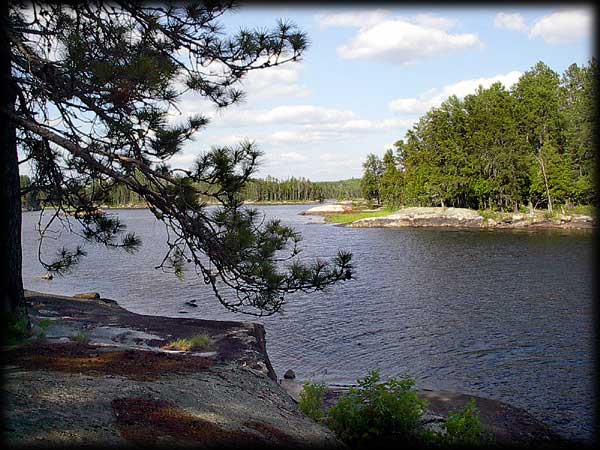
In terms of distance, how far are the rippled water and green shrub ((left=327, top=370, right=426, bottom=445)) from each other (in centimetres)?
156

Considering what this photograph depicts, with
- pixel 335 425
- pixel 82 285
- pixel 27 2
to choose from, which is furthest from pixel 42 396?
pixel 82 285

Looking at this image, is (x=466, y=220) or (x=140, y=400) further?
(x=466, y=220)

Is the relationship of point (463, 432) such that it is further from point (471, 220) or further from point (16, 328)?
point (471, 220)

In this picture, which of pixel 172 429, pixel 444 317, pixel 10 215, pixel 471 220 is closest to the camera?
pixel 172 429

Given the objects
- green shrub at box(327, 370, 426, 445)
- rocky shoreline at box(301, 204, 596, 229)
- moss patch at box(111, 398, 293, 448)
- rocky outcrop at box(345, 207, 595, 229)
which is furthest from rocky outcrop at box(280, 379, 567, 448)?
rocky outcrop at box(345, 207, 595, 229)

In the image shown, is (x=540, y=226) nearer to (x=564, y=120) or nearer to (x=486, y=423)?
(x=564, y=120)

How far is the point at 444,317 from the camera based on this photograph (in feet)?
58.0

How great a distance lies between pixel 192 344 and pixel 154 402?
4.69m

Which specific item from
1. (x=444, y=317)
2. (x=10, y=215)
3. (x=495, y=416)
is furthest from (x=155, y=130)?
(x=444, y=317)

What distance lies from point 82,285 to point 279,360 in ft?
49.0

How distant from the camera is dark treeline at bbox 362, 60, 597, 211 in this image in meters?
47.9

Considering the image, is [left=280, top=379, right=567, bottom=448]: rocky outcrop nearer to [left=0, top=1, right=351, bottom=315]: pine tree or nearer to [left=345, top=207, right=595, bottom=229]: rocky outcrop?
[left=0, top=1, right=351, bottom=315]: pine tree

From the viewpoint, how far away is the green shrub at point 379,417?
6.68 metres

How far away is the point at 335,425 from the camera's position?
7.11 metres
